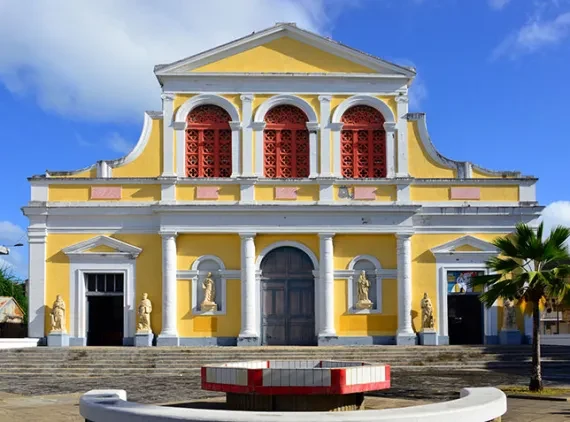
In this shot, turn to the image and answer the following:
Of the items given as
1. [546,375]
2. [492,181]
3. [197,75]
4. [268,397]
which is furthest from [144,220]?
[268,397]

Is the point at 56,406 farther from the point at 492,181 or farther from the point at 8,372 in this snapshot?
the point at 492,181

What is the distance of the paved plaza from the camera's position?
1684cm

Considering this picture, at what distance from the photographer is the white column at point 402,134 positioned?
104ft

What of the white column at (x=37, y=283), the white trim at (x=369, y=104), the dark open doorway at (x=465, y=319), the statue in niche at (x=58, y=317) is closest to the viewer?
the statue in niche at (x=58, y=317)

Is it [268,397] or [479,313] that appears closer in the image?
[268,397]

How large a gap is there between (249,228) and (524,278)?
12.7m

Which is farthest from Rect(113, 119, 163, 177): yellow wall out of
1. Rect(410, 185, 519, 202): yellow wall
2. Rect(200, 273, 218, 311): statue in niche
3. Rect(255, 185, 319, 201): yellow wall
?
Rect(410, 185, 519, 202): yellow wall

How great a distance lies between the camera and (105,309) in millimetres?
34500

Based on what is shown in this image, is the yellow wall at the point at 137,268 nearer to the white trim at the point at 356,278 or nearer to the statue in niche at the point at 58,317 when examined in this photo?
the statue in niche at the point at 58,317

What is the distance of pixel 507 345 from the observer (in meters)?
30.4

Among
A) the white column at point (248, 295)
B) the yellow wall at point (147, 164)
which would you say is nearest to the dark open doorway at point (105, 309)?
the yellow wall at point (147, 164)

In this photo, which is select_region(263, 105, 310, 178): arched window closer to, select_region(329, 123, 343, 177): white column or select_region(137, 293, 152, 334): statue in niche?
select_region(329, 123, 343, 177): white column

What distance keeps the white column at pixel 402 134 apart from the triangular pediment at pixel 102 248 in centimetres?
977

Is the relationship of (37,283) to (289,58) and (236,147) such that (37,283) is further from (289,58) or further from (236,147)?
(289,58)
